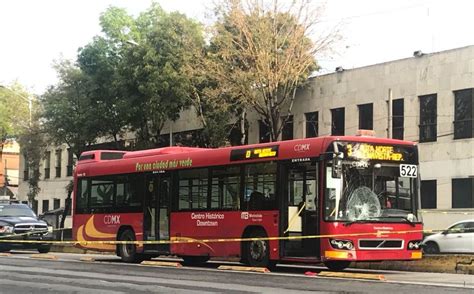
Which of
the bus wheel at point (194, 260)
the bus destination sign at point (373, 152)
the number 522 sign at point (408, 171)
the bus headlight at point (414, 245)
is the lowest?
the bus wheel at point (194, 260)

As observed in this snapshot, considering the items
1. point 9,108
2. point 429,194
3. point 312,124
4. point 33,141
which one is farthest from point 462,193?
point 9,108

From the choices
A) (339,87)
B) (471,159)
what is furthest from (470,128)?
(339,87)

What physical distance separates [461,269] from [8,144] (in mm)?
55967

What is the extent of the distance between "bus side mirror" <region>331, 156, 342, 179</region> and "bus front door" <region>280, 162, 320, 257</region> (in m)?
0.53

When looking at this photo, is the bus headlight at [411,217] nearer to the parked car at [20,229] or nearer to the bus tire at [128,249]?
the bus tire at [128,249]

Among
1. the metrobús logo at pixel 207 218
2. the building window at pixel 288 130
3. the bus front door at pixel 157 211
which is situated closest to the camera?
the metrobús logo at pixel 207 218

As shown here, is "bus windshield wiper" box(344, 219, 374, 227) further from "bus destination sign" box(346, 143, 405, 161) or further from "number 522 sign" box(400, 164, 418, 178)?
"number 522 sign" box(400, 164, 418, 178)

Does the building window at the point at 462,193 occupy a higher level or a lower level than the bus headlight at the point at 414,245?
higher

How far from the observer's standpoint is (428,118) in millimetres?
28781

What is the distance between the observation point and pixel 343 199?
14.3m

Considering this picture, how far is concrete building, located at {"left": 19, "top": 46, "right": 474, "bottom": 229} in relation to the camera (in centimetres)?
2727

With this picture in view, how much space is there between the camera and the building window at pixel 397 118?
29.8 meters

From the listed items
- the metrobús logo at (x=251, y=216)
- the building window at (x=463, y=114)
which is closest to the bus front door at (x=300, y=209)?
the metrobús logo at (x=251, y=216)

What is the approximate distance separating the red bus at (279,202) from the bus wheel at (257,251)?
1.0 inches
